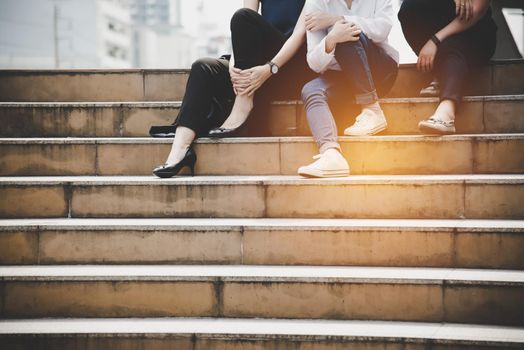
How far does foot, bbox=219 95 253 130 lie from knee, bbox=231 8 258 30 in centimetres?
49

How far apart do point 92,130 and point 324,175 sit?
191 centimetres

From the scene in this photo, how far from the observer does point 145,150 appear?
413 centimetres

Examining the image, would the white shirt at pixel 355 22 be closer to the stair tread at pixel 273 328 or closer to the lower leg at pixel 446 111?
the lower leg at pixel 446 111

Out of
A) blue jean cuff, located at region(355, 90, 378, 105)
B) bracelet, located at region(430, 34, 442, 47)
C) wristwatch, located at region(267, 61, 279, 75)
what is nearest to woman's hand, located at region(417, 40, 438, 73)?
bracelet, located at region(430, 34, 442, 47)

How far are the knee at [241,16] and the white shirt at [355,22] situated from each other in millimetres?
392

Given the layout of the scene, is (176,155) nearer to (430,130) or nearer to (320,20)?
(320,20)

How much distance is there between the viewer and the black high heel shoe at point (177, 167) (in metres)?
3.85

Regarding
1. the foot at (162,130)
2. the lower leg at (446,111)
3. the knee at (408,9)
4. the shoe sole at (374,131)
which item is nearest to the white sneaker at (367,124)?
the shoe sole at (374,131)

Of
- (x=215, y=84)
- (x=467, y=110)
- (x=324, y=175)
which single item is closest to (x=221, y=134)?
(x=215, y=84)

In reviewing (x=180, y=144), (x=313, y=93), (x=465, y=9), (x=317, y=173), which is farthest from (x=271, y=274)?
(x=465, y=9)

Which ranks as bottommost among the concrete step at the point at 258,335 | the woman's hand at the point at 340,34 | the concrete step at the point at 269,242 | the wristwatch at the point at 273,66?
the concrete step at the point at 258,335

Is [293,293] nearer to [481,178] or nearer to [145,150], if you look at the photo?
[481,178]

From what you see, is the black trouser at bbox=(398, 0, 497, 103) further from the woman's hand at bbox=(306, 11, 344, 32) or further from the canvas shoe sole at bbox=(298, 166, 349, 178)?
the canvas shoe sole at bbox=(298, 166, 349, 178)

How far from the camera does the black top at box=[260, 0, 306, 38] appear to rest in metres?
4.48
